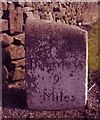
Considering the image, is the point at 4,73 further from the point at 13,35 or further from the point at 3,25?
the point at 3,25

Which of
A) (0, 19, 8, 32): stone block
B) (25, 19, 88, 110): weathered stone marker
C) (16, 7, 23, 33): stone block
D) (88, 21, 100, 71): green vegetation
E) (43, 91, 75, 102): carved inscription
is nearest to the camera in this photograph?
(25, 19, 88, 110): weathered stone marker

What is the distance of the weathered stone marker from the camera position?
14.7ft

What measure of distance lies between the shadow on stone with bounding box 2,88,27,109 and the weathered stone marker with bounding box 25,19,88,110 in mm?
184

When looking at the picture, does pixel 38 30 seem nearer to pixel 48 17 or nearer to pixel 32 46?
pixel 32 46

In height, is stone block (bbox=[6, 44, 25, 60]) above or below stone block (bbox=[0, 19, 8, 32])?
below

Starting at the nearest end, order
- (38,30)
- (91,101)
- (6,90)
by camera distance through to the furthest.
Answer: (38,30) < (91,101) < (6,90)

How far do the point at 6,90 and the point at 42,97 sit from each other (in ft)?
2.45

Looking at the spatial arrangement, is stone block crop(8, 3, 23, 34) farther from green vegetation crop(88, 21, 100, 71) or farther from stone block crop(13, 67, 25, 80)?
green vegetation crop(88, 21, 100, 71)

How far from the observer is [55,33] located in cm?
448

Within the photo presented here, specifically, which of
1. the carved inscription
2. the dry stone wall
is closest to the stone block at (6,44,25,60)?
Result: the dry stone wall

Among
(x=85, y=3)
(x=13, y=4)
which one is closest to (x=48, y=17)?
(x=13, y=4)

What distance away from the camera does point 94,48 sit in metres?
7.75

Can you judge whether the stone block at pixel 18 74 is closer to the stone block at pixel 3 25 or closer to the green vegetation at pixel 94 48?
the stone block at pixel 3 25

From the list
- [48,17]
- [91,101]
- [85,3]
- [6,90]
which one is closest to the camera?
[91,101]
